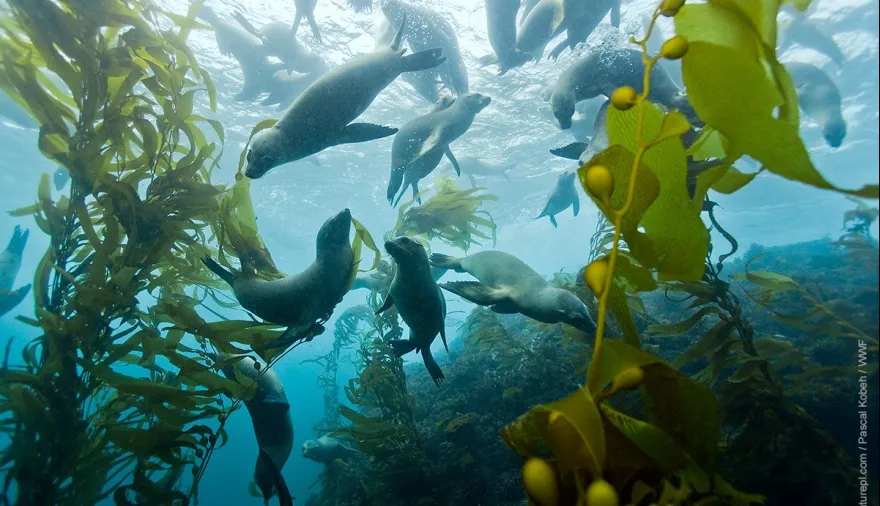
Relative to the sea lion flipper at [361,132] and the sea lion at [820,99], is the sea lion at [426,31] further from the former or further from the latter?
the sea lion at [820,99]

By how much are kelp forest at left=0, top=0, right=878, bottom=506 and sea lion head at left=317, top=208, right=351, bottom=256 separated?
13.7 inches

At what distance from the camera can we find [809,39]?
8.74 metres

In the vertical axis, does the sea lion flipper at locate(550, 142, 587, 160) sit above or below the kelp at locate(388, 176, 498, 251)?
below

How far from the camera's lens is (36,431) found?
2.62 meters

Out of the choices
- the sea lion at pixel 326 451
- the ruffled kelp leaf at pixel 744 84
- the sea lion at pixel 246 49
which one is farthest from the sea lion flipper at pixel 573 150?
the sea lion at pixel 246 49

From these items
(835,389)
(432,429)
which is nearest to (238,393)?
(432,429)

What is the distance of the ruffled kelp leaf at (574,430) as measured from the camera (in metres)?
1.04

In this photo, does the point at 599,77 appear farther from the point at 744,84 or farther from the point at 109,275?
the point at 109,275

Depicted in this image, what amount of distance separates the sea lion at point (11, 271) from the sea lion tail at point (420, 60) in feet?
21.7

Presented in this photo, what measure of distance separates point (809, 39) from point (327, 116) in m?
11.7

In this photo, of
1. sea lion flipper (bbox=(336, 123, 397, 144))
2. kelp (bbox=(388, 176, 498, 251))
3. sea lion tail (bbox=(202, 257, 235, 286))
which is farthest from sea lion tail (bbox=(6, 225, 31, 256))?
sea lion flipper (bbox=(336, 123, 397, 144))

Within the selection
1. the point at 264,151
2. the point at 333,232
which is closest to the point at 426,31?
the point at 264,151

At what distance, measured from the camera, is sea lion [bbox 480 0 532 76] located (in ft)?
19.8

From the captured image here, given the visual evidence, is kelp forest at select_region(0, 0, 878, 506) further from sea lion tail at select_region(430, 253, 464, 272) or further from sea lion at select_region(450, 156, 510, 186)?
sea lion at select_region(450, 156, 510, 186)
